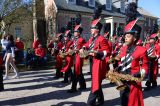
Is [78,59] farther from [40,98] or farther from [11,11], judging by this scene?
[11,11]

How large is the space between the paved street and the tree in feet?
33.6

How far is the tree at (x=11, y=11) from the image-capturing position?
2117 centimetres

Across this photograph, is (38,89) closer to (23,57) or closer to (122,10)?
(23,57)

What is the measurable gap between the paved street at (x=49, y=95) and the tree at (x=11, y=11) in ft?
33.6

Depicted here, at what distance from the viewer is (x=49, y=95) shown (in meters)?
9.28

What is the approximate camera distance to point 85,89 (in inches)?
397

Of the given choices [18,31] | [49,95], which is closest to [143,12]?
[18,31]

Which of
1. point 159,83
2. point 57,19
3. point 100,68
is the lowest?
point 159,83

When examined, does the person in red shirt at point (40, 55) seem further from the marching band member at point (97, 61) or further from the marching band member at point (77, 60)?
the marching band member at point (97, 61)

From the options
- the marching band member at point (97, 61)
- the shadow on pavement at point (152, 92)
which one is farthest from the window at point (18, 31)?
the marching band member at point (97, 61)

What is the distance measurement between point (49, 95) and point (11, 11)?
1366 centimetres

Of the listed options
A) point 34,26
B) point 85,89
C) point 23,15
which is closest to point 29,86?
point 85,89

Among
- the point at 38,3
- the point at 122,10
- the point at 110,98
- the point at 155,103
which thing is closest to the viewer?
the point at 155,103

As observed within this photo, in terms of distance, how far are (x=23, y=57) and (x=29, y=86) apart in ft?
22.3
